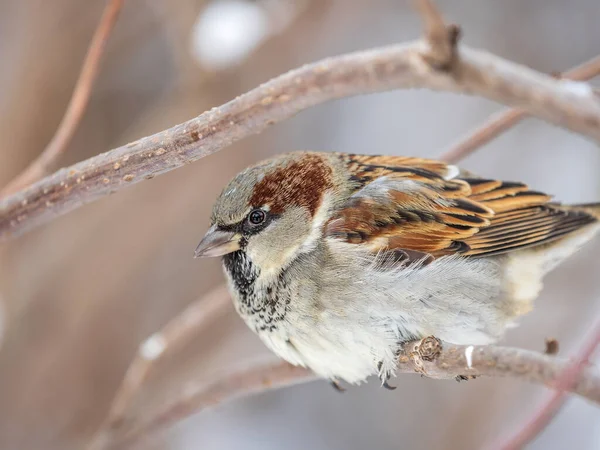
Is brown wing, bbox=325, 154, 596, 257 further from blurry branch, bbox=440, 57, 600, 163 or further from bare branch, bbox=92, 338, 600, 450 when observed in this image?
bare branch, bbox=92, 338, 600, 450

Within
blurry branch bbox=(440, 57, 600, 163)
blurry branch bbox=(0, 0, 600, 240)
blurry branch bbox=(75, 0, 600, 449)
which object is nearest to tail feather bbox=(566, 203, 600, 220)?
blurry branch bbox=(440, 57, 600, 163)

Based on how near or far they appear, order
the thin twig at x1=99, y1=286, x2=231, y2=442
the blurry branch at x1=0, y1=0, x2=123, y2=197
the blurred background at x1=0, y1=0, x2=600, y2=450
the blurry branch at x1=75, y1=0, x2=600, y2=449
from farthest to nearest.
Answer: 1. the blurred background at x1=0, y1=0, x2=600, y2=450
2. the thin twig at x1=99, y1=286, x2=231, y2=442
3. the blurry branch at x1=0, y1=0, x2=123, y2=197
4. the blurry branch at x1=75, y1=0, x2=600, y2=449

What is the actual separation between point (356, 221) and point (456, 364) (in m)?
0.62

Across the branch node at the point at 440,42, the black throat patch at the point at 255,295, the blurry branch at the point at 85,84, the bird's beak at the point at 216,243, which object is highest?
the blurry branch at the point at 85,84

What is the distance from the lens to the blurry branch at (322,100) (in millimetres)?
952

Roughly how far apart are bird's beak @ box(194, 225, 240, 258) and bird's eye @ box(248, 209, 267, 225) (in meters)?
0.05

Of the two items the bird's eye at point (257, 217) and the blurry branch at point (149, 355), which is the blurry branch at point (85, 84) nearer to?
the bird's eye at point (257, 217)

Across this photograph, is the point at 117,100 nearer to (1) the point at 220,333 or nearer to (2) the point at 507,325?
(1) the point at 220,333

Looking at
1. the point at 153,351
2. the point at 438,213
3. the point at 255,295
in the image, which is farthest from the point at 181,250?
the point at 438,213

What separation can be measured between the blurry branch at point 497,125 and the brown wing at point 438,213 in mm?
68

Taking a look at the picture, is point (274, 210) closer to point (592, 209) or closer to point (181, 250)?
point (592, 209)

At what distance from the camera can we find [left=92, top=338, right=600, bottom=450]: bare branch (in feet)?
3.28

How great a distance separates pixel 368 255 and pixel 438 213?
0.27 metres

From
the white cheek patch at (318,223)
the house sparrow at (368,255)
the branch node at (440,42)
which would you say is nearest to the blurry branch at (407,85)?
the branch node at (440,42)
